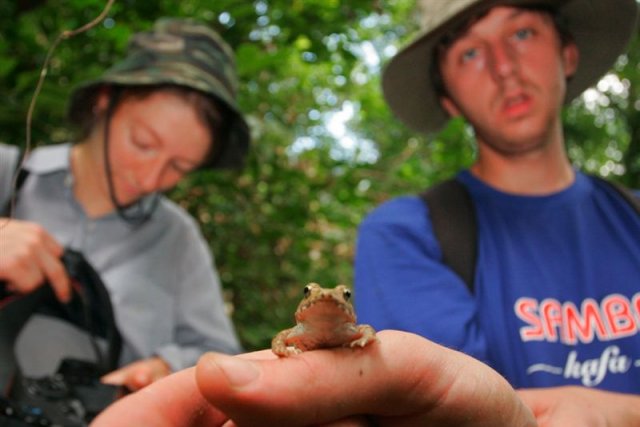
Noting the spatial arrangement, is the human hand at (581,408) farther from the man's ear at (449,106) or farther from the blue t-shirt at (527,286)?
the man's ear at (449,106)

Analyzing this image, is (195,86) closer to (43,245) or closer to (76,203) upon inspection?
(76,203)

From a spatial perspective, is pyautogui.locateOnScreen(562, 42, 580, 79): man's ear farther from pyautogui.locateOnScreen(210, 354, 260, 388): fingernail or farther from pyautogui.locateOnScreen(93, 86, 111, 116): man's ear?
pyautogui.locateOnScreen(210, 354, 260, 388): fingernail

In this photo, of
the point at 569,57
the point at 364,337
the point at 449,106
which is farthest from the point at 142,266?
the point at 569,57

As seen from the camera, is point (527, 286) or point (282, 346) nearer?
point (282, 346)

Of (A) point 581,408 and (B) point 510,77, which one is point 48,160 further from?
(A) point 581,408

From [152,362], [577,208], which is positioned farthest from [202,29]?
[577,208]

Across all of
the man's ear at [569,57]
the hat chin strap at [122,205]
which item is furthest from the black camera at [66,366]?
the man's ear at [569,57]

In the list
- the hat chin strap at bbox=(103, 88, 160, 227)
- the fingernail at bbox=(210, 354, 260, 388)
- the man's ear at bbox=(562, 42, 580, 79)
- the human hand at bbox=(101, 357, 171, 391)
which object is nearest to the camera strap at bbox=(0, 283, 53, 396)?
the human hand at bbox=(101, 357, 171, 391)
